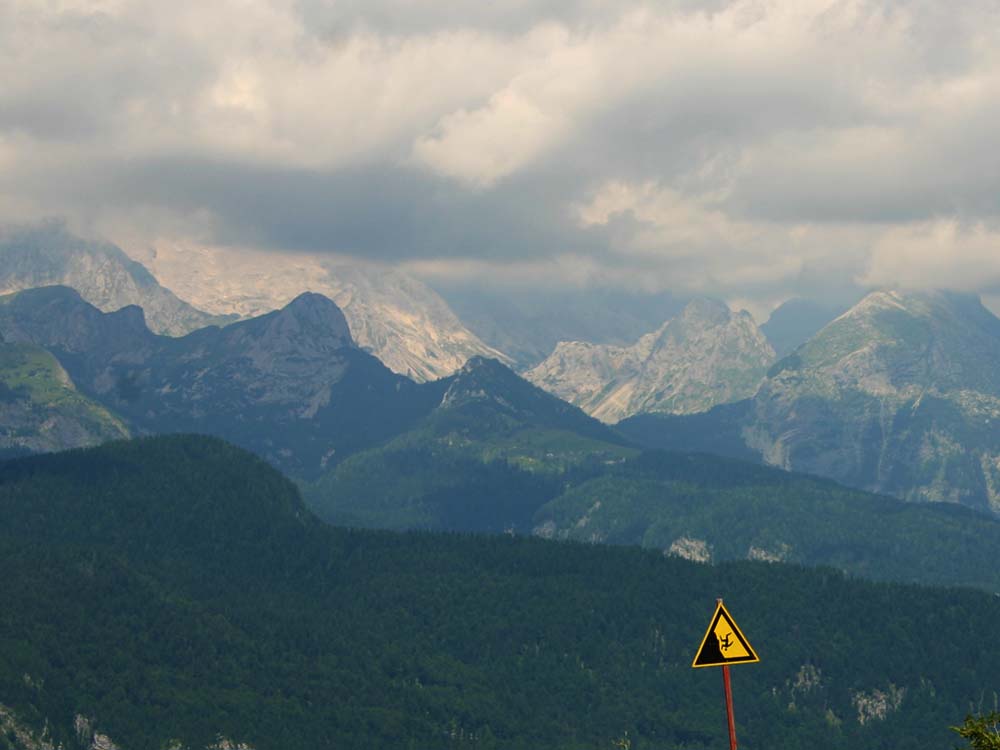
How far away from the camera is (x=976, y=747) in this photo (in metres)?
102

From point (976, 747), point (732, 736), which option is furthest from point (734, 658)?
point (976, 747)

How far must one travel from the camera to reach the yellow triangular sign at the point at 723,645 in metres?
92.2

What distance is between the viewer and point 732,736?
291ft

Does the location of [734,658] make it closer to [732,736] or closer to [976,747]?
[732,736]

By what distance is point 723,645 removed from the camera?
93562mm

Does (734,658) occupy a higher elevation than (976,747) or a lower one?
higher

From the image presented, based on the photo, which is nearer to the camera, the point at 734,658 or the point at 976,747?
the point at 734,658

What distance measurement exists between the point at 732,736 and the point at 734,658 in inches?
219

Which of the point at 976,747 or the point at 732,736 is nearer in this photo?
the point at 732,736

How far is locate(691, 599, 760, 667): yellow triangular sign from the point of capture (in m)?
92.2

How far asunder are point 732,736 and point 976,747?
76.4ft
